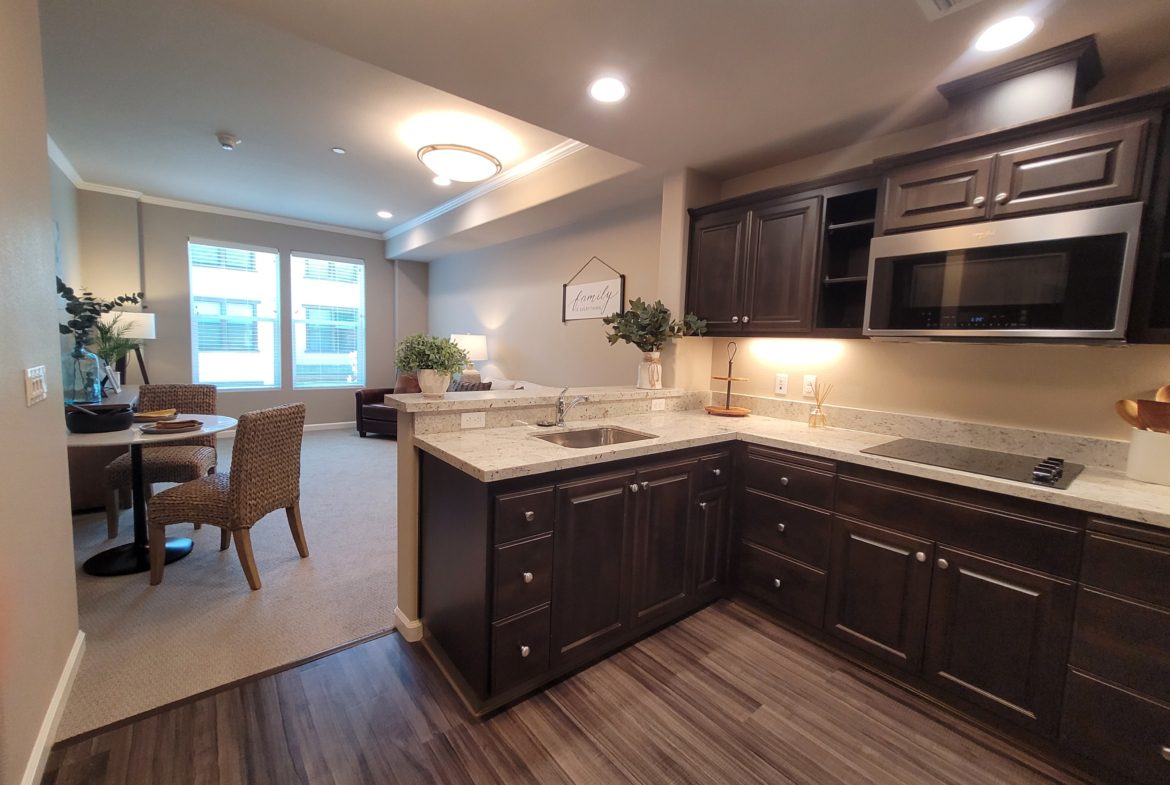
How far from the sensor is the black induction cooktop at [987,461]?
166 centimetres

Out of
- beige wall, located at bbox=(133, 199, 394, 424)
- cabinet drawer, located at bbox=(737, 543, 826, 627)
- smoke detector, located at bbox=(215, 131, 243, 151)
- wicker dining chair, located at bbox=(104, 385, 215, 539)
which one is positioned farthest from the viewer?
beige wall, located at bbox=(133, 199, 394, 424)

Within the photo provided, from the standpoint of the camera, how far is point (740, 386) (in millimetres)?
3141

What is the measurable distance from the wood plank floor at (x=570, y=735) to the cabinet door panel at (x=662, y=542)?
0.26 meters

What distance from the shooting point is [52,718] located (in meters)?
1.57

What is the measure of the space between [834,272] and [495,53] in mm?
1949

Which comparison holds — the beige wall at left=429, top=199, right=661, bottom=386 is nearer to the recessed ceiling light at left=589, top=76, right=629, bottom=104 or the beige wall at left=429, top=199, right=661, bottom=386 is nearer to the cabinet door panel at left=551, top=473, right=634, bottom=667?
the recessed ceiling light at left=589, top=76, right=629, bottom=104

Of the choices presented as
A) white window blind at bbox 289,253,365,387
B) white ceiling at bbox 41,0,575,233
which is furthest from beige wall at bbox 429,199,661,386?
white window blind at bbox 289,253,365,387

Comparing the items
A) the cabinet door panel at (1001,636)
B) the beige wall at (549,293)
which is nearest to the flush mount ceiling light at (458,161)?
the beige wall at (549,293)

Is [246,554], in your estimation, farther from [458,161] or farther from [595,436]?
[458,161]

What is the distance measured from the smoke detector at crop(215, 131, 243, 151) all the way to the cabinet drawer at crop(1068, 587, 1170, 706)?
210 inches

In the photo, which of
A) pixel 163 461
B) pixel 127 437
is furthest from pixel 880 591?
pixel 163 461

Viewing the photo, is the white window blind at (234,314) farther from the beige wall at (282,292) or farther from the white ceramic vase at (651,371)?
the white ceramic vase at (651,371)

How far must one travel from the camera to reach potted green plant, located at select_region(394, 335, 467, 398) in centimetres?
209

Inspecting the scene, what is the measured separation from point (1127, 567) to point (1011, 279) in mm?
1058
